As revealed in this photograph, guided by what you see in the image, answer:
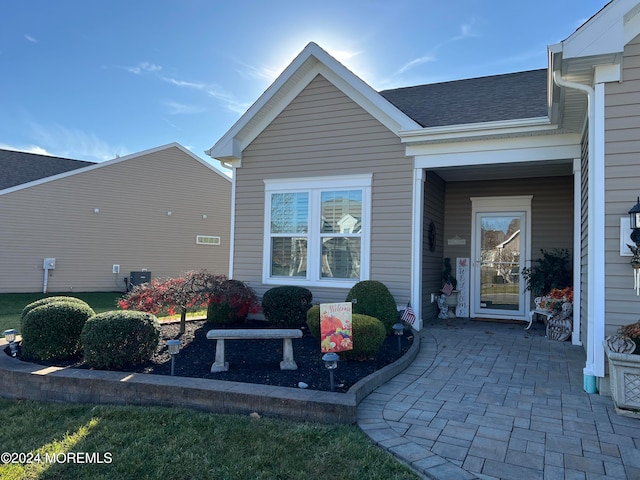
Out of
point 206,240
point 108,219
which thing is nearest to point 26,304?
point 108,219

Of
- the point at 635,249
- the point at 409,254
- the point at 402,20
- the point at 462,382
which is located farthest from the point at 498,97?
the point at 462,382

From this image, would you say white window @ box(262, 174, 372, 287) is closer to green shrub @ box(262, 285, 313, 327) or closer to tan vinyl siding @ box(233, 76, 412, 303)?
tan vinyl siding @ box(233, 76, 412, 303)

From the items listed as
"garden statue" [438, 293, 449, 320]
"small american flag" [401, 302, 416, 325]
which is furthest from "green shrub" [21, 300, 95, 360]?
"garden statue" [438, 293, 449, 320]

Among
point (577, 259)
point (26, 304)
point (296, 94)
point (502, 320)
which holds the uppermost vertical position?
point (296, 94)

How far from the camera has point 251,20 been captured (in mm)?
8633

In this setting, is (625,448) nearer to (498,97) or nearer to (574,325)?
(574,325)

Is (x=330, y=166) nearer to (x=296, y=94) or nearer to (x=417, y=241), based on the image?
(x=296, y=94)

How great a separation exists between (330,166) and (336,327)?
3.79 m

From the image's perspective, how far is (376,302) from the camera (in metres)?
6.34

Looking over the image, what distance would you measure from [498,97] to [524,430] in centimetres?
644

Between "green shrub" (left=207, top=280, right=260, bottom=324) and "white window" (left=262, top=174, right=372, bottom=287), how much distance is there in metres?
0.76

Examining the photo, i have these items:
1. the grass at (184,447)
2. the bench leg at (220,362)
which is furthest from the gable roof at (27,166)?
the grass at (184,447)

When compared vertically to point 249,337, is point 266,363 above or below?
below

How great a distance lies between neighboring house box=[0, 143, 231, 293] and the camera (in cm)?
1421
